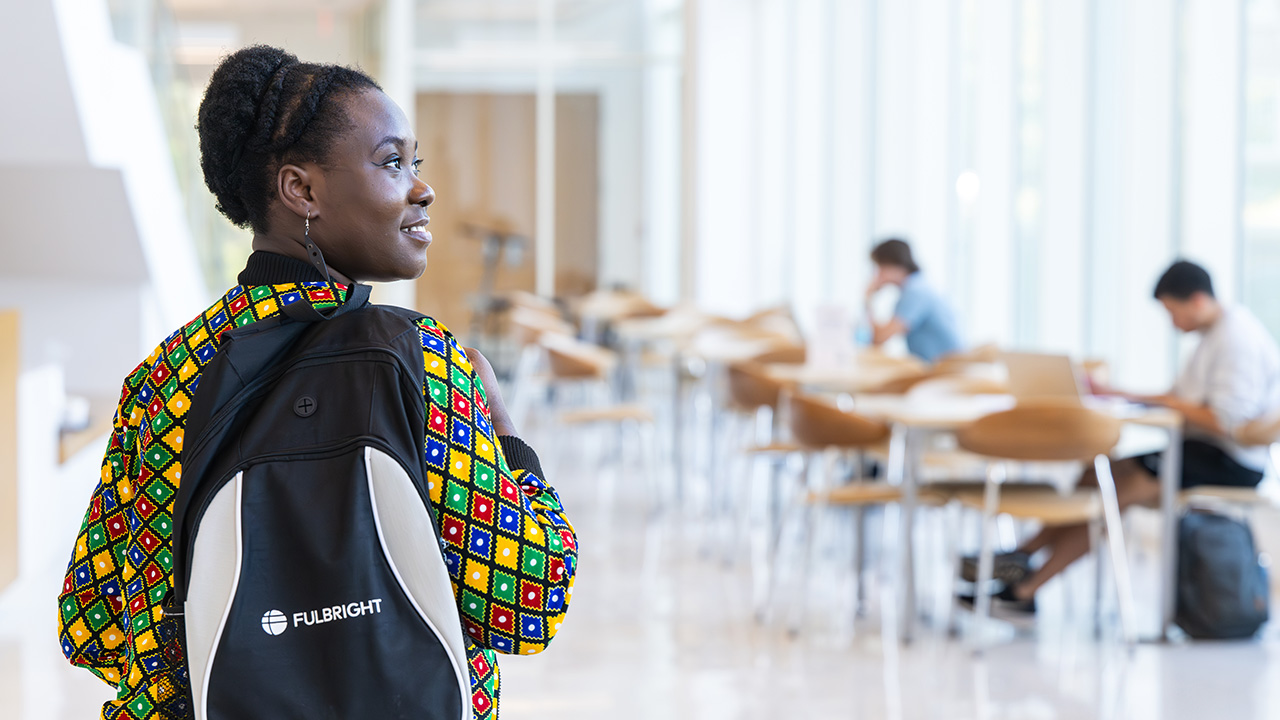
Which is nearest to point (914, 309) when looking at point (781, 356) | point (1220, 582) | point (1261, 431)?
point (781, 356)

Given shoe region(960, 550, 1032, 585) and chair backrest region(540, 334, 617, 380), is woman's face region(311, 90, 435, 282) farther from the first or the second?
chair backrest region(540, 334, 617, 380)

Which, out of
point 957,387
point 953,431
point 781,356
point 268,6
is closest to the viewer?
point 953,431

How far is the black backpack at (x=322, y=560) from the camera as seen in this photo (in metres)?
0.91

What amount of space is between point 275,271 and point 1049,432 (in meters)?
3.11

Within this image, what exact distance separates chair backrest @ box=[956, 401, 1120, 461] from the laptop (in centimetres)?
39

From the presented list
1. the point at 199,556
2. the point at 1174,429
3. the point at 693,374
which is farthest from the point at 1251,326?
the point at 199,556

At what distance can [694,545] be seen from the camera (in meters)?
5.49

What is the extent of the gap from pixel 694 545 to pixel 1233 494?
219 centimetres

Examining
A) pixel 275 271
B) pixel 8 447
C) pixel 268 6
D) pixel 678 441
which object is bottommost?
pixel 678 441

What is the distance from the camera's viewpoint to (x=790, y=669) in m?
3.76

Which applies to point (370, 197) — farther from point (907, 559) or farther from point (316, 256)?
point (907, 559)

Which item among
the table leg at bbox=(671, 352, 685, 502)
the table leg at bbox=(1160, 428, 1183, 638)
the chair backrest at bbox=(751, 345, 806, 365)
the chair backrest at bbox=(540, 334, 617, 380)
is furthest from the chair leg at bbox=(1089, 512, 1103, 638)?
the chair backrest at bbox=(540, 334, 617, 380)

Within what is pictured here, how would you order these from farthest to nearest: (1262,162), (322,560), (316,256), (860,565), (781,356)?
(781,356), (1262,162), (860,565), (316,256), (322,560)

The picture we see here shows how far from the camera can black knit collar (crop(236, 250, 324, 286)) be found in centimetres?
103
